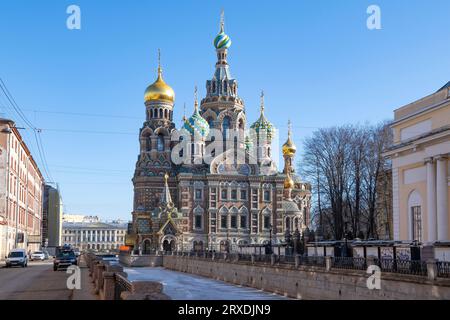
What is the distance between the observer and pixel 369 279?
24.5 m

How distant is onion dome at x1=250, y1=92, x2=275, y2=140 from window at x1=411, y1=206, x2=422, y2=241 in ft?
207

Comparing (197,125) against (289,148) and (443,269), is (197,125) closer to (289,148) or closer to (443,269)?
(289,148)

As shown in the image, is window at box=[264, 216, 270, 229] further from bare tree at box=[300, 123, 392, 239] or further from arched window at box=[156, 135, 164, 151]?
bare tree at box=[300, 123, 392, 239]

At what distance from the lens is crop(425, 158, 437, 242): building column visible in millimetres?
30906

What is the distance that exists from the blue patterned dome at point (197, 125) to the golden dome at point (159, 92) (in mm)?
4442

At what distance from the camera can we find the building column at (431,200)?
3091 cm

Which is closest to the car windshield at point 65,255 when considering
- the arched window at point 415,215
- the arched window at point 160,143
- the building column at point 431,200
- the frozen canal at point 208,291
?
the frozen canal at point 208,291

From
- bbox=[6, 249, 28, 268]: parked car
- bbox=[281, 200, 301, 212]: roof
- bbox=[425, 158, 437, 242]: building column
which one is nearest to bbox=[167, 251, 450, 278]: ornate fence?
bbox=[425, 158, 437, 242]: building column

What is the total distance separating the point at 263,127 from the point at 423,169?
64497 millimetres

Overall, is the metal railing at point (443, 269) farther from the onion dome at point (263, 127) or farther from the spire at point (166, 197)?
the onion dome at point (263, 127)

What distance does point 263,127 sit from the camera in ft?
318
